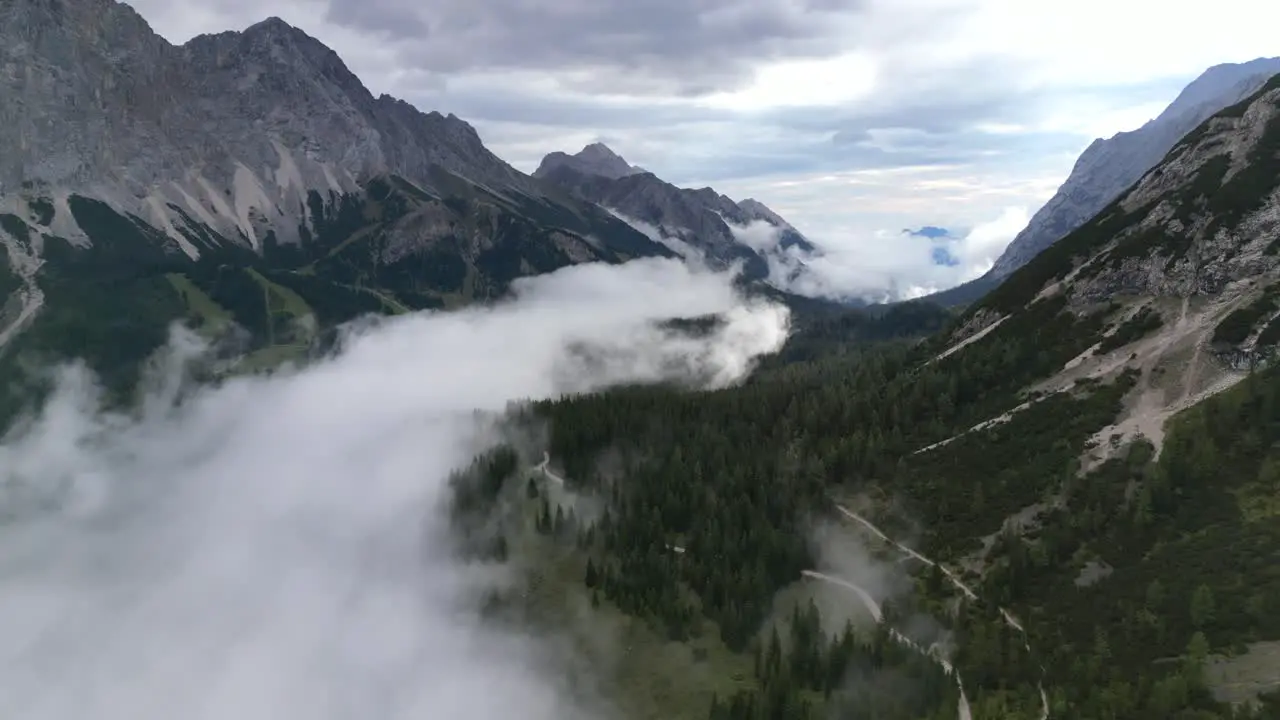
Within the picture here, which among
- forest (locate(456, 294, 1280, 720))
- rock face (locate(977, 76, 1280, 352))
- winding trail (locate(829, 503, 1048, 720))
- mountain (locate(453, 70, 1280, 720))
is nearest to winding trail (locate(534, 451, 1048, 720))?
winding trail (locate(829, 503, 1048, 720))

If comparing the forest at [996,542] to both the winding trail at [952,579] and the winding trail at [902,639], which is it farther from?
the winding trail at [902,639]

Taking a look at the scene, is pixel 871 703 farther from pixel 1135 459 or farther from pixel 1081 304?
pixel 1081 304

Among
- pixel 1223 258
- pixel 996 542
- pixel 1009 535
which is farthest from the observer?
pixel 1223 258

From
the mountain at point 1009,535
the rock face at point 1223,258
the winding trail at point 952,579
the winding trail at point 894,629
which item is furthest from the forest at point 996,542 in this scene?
the rock face at point 1223,258

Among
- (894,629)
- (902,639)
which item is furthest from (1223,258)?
(902,639)

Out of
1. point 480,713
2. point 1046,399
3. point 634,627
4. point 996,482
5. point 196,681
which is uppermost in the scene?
point 1046,399

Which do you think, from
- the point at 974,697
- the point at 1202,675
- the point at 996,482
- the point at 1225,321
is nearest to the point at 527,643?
the point at 974,697

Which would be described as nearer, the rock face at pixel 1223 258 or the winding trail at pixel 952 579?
the winding trail at pixel 952 579

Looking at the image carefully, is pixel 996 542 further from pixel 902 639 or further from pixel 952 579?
pixel 902 639
